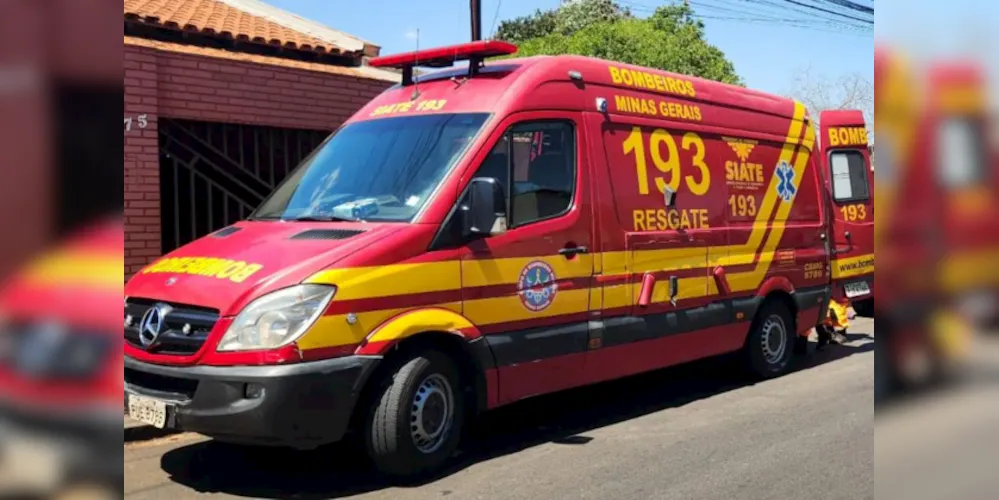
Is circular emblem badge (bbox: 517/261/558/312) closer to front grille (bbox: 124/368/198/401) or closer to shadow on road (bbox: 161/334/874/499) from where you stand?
shadow on road (bbox: 161/334/874/499)

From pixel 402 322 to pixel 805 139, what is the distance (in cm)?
562

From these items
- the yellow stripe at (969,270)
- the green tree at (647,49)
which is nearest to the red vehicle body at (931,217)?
the yellow stripe at (969,270)

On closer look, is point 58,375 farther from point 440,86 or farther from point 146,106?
point 146,106

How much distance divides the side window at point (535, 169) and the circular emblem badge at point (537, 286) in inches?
12.5

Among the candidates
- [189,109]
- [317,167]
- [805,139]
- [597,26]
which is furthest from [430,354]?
[597,26]

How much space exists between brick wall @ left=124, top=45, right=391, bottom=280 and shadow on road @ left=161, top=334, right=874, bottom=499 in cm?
221

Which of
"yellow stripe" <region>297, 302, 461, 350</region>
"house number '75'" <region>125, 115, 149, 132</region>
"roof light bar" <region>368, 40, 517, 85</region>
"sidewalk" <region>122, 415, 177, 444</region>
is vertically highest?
"roof light bar" <region>368, 40, 517, 85</region>

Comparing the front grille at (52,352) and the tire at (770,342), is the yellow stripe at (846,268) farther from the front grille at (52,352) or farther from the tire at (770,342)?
the front grille at (52,352)

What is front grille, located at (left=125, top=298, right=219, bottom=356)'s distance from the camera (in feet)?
15.4

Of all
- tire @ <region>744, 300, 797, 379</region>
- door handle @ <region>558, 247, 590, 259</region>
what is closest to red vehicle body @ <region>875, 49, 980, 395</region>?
door handle @ <region>558, 247, 590, 259</region>

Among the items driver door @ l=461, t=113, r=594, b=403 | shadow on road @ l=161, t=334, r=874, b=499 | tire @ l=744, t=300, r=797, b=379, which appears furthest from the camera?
tire @ l=744, t=300, r=797, b=379

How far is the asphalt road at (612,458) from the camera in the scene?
4.98 m

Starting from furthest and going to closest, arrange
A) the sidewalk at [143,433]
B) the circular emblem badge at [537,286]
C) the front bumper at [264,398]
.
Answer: the sidewalk at [143,433]
the circular emblem badge at [537,286]
the front bumper at [264,398]

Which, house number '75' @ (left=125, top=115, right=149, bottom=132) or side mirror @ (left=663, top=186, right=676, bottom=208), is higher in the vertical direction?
house number '75' @ (left=125, top=115, right=149, bottom=132)
